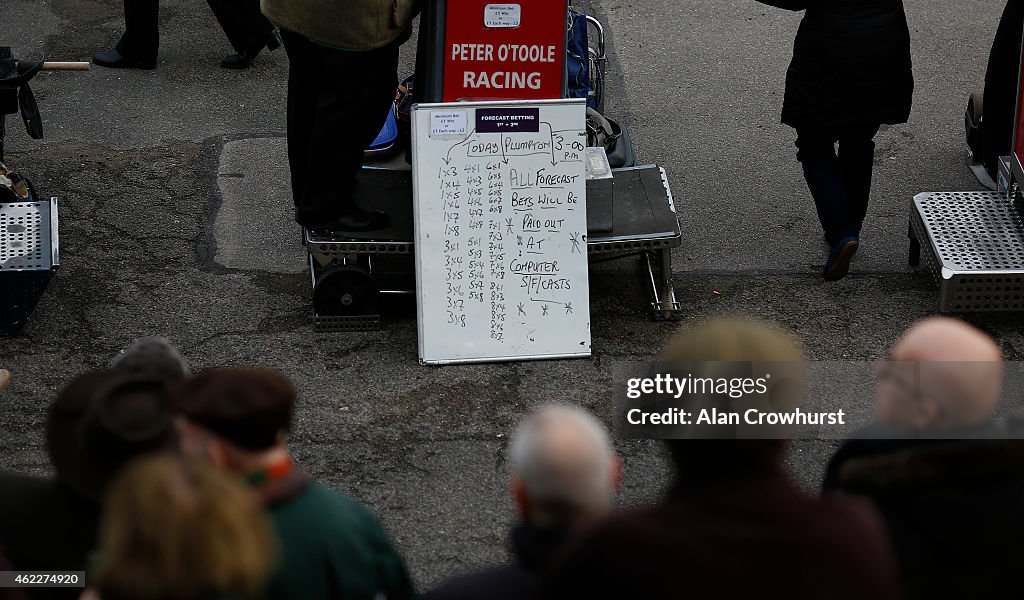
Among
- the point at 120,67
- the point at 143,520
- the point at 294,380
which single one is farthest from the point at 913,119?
the point at 143,520

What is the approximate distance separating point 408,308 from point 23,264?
156cm

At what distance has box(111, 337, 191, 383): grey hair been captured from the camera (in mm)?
2861

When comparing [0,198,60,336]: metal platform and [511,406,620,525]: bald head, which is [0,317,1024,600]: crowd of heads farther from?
[0,198,60,336]: metal platform

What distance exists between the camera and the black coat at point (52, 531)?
2684mm

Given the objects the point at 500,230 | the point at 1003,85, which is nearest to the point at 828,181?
the point at 1003,85

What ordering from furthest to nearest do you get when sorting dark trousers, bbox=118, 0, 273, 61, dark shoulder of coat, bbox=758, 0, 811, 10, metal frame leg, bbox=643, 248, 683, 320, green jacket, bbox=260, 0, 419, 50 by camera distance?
dark trousers, bbox=118, 0, 273, 61, metal frame leg, bbox=643, 248, 683, 320, dark shoulder of coat, bbox=758, 0, 811, 10, green jacket, bbox=260, 0, 419, 50

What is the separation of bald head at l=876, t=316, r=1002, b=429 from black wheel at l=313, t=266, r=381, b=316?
2.78 m

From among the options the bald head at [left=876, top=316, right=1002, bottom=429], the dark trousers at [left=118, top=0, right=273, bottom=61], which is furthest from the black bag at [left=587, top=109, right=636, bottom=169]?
the bald head at [left=876, top=316, right=1002, bottom=429]

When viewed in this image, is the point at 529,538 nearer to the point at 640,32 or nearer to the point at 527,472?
the point at 527,472

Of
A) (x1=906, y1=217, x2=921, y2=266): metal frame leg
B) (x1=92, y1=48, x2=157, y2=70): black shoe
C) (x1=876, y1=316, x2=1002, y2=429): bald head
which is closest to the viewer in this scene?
(x1=876, y1=316, x2=1002, y2=429): bald head

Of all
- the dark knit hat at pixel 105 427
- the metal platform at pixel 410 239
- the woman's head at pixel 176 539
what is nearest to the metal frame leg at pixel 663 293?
the metal platform at pixel 410 239

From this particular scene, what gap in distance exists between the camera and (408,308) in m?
5.30

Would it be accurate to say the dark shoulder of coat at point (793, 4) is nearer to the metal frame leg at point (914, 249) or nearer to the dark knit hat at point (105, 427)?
the metal frame leg at point (914, 249)

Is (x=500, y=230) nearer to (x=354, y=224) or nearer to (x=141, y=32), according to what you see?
(x=354, y=224)
